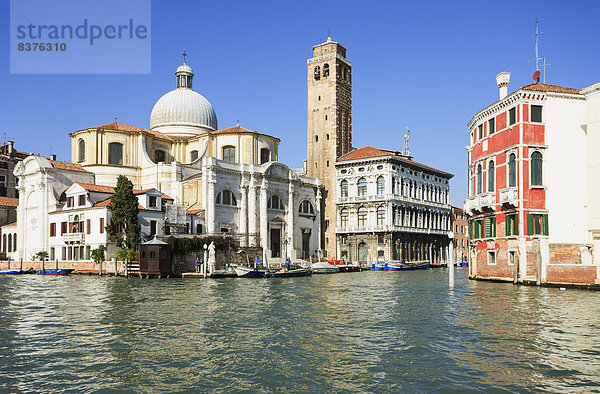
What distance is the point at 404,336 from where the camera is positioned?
13.3m

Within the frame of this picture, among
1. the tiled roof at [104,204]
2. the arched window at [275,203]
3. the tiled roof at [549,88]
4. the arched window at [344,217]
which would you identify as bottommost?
the arched window at [344,217]

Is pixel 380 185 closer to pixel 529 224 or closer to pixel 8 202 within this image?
pixel 529 224

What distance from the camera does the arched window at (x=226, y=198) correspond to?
47.6 metres

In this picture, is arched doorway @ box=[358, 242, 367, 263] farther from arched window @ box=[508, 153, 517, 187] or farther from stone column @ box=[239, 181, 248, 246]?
arched window @ box=[508, 153, 517, 187]

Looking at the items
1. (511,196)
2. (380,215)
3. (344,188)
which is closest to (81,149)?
(344,188)

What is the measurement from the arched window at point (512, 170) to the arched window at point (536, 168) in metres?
0.71

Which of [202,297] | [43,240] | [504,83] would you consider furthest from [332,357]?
[43,240]

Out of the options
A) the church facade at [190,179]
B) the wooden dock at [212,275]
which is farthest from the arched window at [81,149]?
the wooden dock at [212,275]

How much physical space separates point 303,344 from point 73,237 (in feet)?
108

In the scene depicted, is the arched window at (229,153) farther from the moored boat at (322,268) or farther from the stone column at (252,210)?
the moored boat at (322,268)

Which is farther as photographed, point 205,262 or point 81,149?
point 81,149

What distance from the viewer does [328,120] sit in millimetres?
58031

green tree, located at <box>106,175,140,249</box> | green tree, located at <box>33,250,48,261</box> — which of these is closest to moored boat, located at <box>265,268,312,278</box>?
green tree, located at <box>106,175,140,249</box>

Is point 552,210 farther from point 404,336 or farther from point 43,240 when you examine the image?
point 43,240
